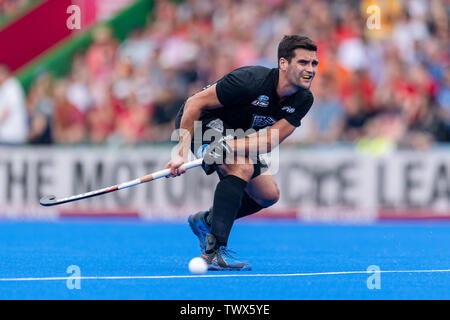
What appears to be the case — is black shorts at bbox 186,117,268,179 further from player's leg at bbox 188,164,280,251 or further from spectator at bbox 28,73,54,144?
spectator at bbox 28,73,54,144

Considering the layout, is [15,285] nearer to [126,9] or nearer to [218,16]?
[218,16]

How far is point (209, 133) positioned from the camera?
6.77 m

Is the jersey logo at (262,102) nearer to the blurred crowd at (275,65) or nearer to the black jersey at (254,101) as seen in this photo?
the black jersey at (254,101)

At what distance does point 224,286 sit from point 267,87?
5.48 feet

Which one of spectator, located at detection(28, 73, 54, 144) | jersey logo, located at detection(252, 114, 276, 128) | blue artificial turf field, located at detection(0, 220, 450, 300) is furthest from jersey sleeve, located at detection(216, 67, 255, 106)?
spectator, located at detection(28, 73, 54, 144)

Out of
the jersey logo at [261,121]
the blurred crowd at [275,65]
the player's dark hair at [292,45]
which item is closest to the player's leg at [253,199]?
the jersey logo at [261,121]

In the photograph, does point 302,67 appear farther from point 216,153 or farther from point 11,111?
point 11,111

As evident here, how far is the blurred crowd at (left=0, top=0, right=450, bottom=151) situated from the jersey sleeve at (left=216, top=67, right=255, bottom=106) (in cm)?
580

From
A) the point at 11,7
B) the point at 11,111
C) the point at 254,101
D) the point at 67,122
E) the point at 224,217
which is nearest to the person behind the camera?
the point at 224,217

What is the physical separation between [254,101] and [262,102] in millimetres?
61

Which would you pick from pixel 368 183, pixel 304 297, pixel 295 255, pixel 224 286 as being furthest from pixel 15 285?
pixel 368 183

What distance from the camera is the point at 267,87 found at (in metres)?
6.59

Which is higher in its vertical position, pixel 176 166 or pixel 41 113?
pixel 41 113

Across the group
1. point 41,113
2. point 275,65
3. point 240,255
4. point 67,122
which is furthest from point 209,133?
point 67,122
